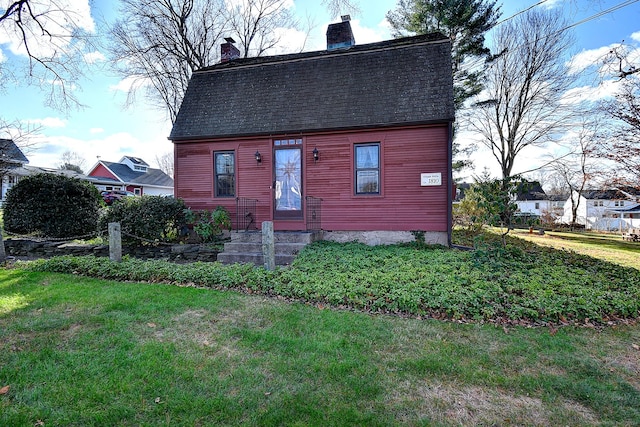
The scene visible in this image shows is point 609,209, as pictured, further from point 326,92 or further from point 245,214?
point 245,214

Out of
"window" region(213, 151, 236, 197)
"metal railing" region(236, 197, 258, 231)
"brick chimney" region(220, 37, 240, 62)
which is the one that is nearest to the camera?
"metal railing" region(236, 197, 258, 231)

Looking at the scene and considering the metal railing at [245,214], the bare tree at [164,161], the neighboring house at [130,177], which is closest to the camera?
the metal railing at [245,214]

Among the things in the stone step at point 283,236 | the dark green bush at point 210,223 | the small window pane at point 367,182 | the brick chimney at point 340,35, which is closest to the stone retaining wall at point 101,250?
the dark green bush at point 210,223

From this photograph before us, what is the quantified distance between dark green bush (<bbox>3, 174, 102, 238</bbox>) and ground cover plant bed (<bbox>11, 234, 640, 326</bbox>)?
2472mm

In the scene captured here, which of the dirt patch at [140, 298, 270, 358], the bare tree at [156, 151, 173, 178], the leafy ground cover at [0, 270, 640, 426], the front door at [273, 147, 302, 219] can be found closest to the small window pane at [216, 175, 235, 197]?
the front door at [273, 147, 302, 219]

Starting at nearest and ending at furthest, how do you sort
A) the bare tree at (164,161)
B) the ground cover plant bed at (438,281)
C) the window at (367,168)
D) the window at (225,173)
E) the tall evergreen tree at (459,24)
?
the ground cover plant bed at (438,281) < the window at (367,168) < the window at (225,173) < the tall evergreen tree at (459,24) < the bare tree at (164,161)

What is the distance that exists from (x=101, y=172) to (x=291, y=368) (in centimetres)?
3711

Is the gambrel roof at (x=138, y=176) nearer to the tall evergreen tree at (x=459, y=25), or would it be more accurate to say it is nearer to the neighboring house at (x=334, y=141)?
the neighboring house at (x=334, y=141)

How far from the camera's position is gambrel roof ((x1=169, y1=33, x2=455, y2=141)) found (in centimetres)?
811

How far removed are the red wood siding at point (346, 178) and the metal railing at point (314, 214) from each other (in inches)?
4.8

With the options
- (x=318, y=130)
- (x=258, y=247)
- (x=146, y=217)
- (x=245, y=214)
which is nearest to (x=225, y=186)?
(x=245, y=214)

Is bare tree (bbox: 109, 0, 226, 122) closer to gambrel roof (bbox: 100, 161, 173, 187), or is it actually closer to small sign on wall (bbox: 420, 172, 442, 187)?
small sign on wall (bbox: 420, 172, 442, 187)

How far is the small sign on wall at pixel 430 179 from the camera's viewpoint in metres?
7.87

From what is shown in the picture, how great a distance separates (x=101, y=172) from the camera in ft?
106
